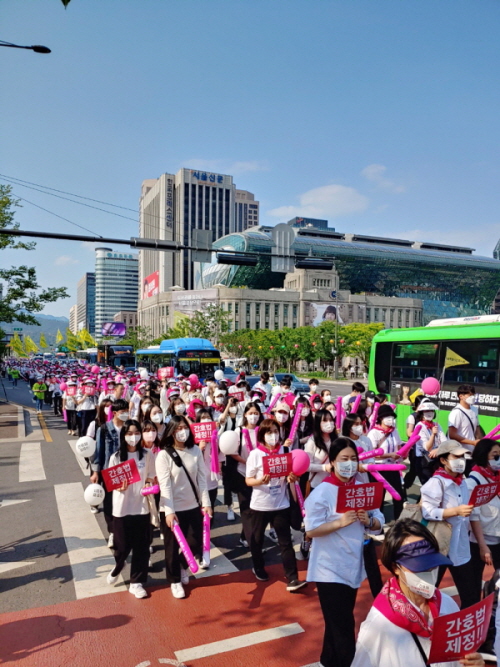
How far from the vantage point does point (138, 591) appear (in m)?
5.27

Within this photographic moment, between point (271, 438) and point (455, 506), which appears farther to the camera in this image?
point (271, 438)

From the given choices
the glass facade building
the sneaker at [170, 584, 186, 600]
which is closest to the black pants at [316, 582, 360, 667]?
the sneaker at [170, 584, 186, 600]

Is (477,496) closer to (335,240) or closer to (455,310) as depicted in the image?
(335,240)

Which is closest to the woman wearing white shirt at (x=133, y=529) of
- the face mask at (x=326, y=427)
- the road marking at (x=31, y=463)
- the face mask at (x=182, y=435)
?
the face mask at (x=182, y=435)

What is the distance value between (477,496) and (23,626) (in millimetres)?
4243

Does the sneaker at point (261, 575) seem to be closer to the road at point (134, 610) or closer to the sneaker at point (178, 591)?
the road at point (134, 610)

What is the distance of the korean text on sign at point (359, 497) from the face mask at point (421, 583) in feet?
3.85

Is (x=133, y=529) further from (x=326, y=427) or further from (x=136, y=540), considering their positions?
(x=326, y=427)

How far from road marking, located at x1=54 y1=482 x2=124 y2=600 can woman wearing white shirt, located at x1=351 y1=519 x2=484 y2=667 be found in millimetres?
3881

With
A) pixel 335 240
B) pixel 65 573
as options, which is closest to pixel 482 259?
pixel 335 240

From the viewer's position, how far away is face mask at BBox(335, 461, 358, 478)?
365 cm

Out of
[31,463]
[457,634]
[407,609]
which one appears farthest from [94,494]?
[31,463]

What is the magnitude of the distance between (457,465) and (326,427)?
6.98 feet

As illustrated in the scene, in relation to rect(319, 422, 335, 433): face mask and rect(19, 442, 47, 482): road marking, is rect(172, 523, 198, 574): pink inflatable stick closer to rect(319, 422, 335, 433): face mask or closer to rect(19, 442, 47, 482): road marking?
rect(319, 422, 335, 433): face mask
